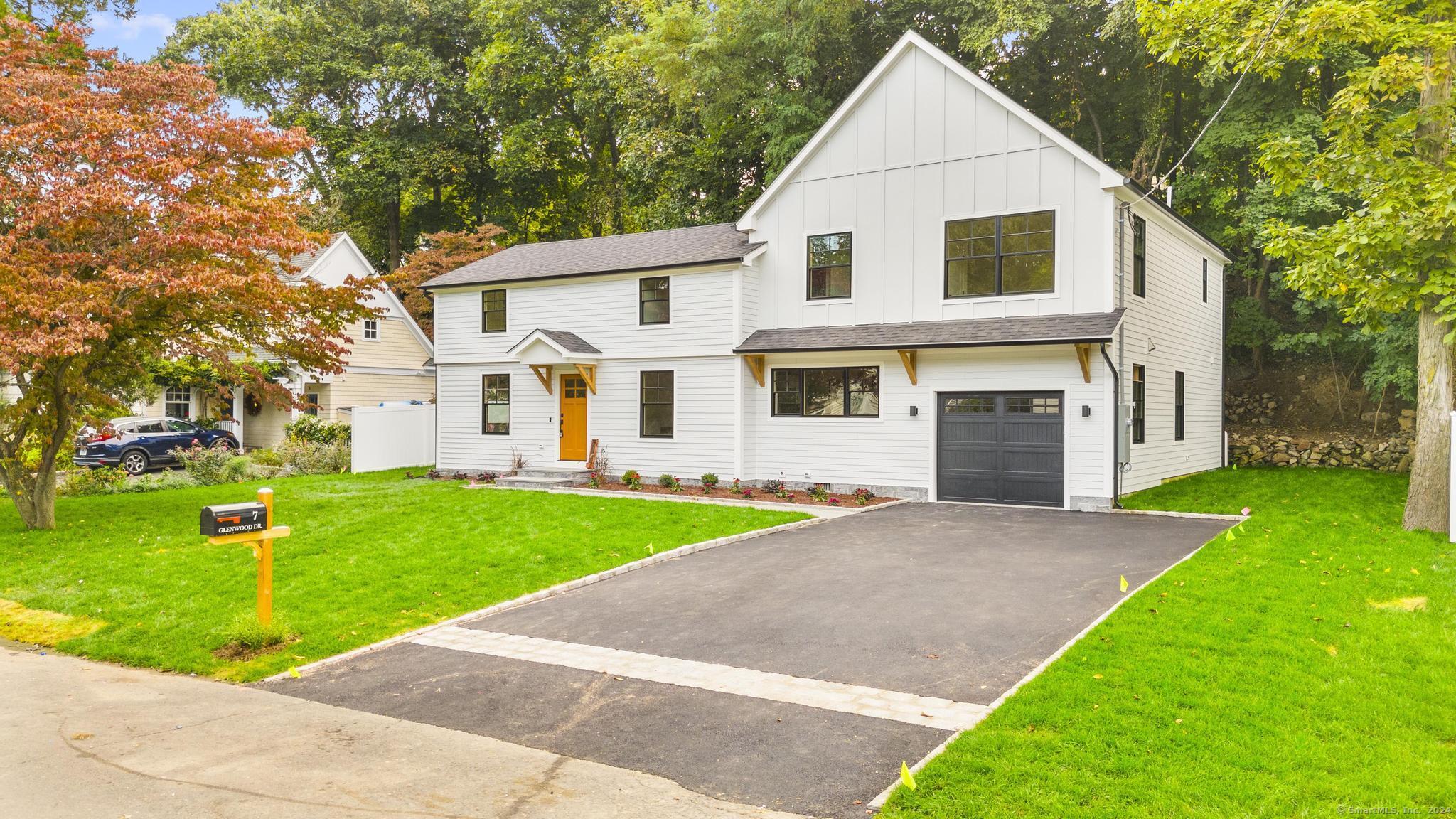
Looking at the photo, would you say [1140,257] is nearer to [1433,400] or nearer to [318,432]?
[1433,400]

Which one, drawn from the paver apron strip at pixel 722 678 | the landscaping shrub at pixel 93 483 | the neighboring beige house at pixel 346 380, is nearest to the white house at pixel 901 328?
the landscaping shrub at pixel 93 483

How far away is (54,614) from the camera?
890cm

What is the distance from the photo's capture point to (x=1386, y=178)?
1173 cm

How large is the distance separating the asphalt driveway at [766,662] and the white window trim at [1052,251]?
561 cm

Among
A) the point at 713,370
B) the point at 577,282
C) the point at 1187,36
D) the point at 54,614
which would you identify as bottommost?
the point at 54,614

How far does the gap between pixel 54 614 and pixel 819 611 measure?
25.1 feet

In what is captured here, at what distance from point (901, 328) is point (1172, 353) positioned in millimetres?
6429

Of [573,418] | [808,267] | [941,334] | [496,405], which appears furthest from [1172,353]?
[496,405]

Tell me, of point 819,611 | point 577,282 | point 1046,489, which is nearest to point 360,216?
point 577,282

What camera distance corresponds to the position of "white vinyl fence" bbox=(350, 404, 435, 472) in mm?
23547

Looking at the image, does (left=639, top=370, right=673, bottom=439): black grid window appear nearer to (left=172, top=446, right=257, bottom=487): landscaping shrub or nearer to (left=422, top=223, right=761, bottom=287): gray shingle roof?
(left=422, top=223, right=761, bottom=287): gray shingle roof

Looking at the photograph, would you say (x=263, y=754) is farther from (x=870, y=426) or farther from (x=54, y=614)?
(x=870, y=426)

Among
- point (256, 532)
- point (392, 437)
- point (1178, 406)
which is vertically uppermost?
point (1178, 406)

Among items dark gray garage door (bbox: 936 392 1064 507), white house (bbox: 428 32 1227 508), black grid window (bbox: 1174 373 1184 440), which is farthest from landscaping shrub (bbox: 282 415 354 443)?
black grid window (bbox: 1174 373 1184 440)
